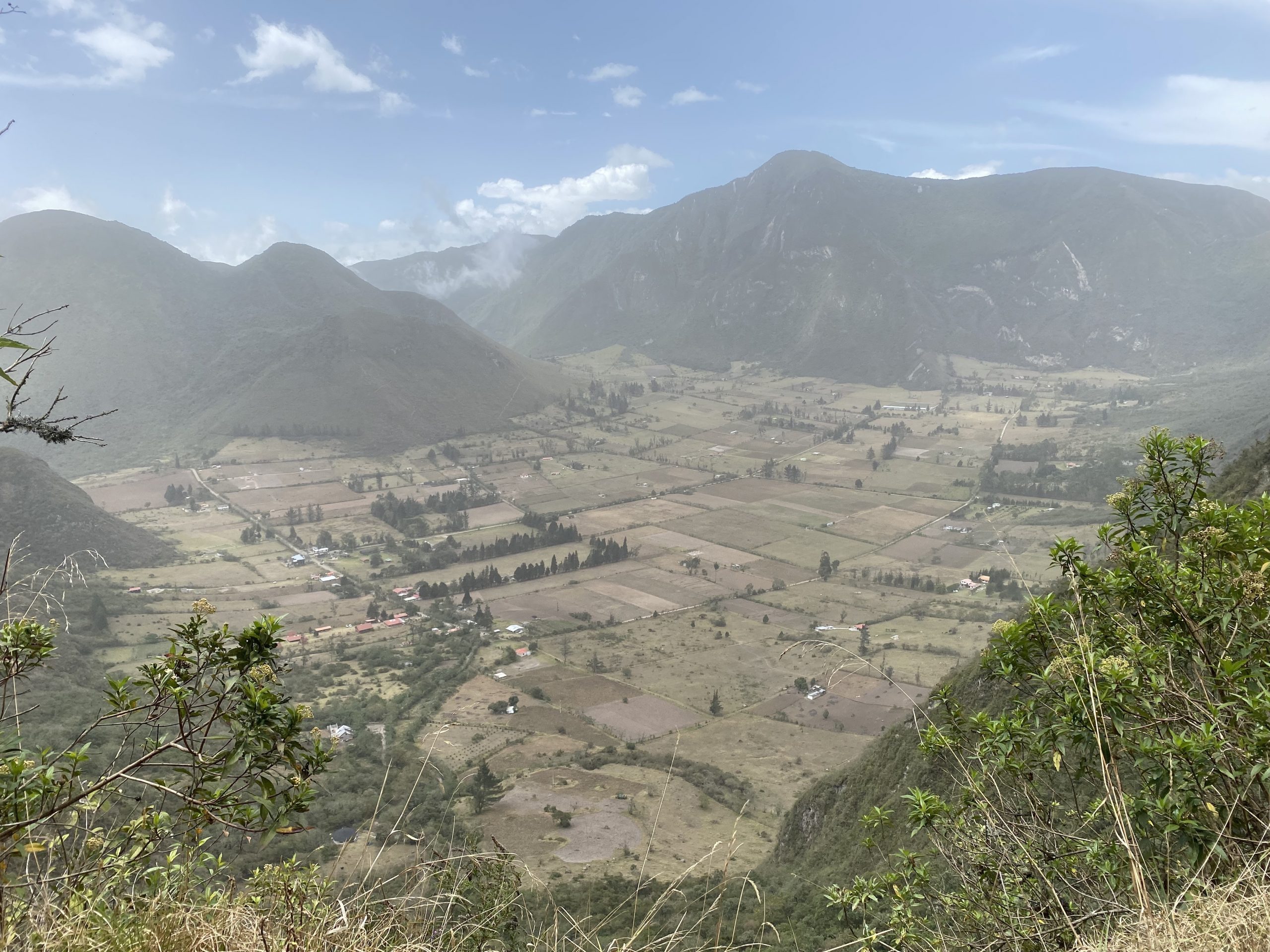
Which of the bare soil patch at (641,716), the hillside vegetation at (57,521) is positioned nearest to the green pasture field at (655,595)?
the bare soil patch at (641,716)

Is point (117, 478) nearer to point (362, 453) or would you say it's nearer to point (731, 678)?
point (362, 453)

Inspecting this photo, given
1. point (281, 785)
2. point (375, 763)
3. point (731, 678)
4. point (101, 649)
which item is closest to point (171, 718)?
point (281, 785)

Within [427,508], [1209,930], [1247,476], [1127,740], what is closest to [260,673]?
[1209,930]

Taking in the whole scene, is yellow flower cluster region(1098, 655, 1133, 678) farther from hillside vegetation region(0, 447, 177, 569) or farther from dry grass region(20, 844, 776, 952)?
hillside vegetation region(0, 447, 177, 569)

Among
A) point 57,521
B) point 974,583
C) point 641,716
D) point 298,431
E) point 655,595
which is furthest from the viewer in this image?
point 298,431

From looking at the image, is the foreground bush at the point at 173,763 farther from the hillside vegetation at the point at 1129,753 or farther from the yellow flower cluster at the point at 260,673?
the hillside vegetation at the point at 1129,753

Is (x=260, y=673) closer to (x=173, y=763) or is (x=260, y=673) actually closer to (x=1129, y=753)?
(x=173, y=763)
